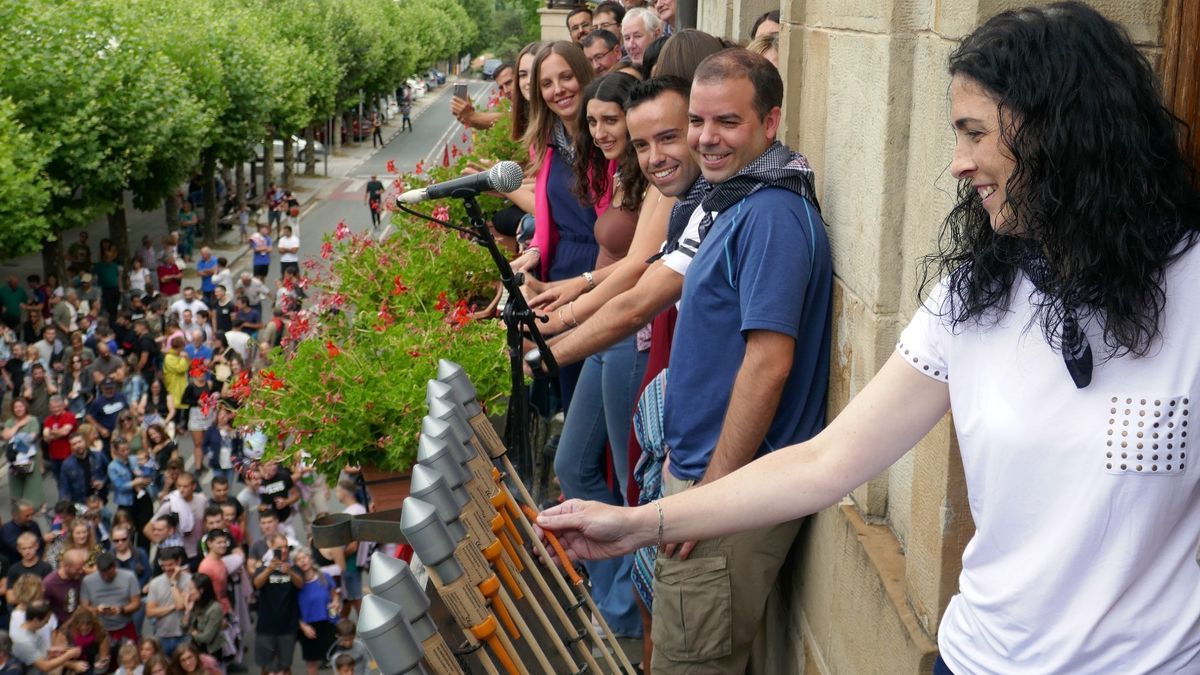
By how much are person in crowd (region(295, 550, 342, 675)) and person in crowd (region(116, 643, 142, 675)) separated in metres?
1.15

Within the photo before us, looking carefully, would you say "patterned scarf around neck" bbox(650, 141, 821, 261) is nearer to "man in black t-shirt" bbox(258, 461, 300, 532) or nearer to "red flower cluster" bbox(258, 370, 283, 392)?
"red flower cluster" bbox(258, 370, 283, 392)

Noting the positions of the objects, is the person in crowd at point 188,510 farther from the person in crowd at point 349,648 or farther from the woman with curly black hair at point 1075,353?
the woman with curly black hair at point 1075,353

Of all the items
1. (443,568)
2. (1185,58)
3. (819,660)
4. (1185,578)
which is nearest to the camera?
(1185,578)

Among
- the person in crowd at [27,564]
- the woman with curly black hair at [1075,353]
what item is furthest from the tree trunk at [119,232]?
the woman with curly black hair at [1075,353]

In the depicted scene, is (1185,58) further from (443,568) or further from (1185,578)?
(443,568)

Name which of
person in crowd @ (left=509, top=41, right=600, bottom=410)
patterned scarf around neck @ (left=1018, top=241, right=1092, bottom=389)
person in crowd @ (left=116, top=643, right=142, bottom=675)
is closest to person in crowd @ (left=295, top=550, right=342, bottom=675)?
person in crowd @ (left=116, top=643, right=142, bottom=675)

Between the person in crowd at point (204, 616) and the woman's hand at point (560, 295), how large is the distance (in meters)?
6.84

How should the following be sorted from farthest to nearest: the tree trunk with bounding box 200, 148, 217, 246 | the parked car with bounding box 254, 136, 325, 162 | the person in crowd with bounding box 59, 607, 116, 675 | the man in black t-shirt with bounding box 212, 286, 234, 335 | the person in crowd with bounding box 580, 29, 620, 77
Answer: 1. the parked car with bounding box 254, 136, 325, 162
2. the tree trunk with bounding box 200, 148, 217, 246
3. the man in black t-shirt with bounding box 212, 286, 234, 335
4. the person in crowd with bounding box 59, 607, 116, 675
5. the person in crowd with bounding box 580, 29, 620, 77

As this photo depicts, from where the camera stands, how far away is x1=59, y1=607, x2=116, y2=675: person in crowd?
420 inches

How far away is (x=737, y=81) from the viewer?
365 centimetres

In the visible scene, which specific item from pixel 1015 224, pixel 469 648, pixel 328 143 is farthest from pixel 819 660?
pixel 328 143

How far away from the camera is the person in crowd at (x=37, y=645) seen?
1032 cm

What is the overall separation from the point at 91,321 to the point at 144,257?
8296 millimetres

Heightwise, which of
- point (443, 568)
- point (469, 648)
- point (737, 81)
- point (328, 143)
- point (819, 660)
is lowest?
point (328, 143)
